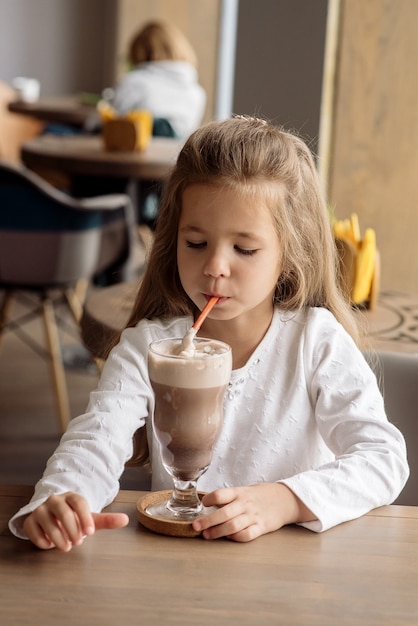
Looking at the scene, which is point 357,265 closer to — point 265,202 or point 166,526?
point 265,202

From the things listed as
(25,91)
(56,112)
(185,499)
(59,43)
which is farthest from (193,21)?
(185,499)

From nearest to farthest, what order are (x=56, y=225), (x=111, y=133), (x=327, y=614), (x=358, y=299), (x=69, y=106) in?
(x=327, y=614) → (x=358, y=299) → (x=56, y=225) → (x=111, y=133) → (x=69, y=106)

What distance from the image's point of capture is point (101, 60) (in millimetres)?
9094

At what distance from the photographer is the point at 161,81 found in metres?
5.14

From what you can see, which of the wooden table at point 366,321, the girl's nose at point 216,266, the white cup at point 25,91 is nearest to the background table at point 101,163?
the wooden table at point 366,321

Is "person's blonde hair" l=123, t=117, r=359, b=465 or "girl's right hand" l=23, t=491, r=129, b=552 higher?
"person's blonde hair" l=123, t=117, r=359, b=465

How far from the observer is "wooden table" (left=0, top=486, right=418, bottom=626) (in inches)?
33.5

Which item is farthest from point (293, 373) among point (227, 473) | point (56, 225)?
point (56, 225)

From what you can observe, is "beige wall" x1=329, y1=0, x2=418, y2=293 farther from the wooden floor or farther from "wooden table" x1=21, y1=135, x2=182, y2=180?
the wooden floor

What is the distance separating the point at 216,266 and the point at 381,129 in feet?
5.70

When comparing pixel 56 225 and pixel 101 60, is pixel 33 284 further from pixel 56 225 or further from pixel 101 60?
pixel 101 60

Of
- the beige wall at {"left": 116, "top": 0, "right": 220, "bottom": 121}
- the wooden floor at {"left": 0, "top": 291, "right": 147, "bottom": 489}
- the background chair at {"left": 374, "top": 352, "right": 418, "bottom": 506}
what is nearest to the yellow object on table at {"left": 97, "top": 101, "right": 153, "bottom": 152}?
the wooden floor at {"left": 0, "top": 291, "right": 147, "bottom": 489}

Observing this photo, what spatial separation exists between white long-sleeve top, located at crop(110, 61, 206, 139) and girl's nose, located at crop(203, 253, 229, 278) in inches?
156

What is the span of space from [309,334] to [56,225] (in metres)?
2.08
